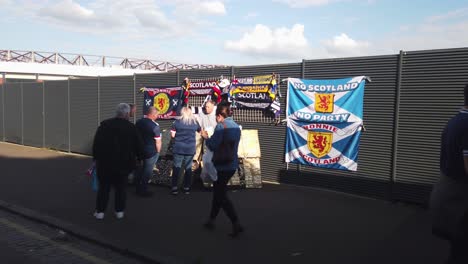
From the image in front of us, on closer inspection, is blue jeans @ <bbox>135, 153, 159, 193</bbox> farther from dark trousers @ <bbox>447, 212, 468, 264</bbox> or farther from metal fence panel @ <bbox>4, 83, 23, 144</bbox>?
metal fence panel @ <bbox>4, 83, 23, 144</bbox>

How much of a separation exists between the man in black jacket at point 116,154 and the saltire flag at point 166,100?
459cm

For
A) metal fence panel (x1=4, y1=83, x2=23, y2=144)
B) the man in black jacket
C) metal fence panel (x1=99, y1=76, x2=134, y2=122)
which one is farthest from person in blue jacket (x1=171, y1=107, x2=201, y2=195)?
metal fence panel (x1=4, y1=83, x2=23, y2=144)

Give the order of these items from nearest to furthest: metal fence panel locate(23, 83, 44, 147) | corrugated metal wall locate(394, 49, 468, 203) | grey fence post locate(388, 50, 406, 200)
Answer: corrugated metal wall locate(394, 49, 468, 203)
grey fence post locate(388, 50, 406, 200)
metal fence panel locate(23, 83, 44, 147)

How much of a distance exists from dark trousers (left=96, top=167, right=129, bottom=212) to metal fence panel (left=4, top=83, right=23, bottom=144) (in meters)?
12.8

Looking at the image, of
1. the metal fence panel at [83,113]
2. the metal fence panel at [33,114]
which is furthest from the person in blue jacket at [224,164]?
the metal fence panel at [33,114]

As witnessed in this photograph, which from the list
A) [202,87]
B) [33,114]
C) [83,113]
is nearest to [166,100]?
[202,87]

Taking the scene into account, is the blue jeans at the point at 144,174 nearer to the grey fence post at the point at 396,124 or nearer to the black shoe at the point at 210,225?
the black shoe at the point at 210,225

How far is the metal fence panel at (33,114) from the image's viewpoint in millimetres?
16922

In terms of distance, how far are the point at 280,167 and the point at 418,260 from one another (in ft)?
15.2

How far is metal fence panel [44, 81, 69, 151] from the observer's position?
15.6 metres

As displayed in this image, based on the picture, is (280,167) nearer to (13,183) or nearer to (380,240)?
(380,240)

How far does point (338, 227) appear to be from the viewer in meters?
6.48

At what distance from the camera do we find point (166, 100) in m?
11.9

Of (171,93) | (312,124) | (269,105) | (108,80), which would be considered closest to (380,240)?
(312,124)
